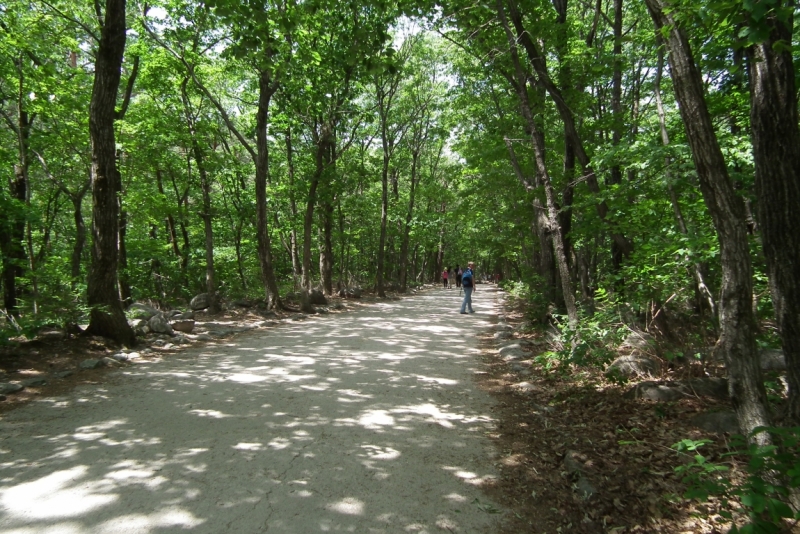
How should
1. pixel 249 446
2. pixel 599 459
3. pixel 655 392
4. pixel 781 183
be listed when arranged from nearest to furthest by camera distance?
pixel 781 183 < pixel 599 459 < pixel 249 446 < pixel 655 392

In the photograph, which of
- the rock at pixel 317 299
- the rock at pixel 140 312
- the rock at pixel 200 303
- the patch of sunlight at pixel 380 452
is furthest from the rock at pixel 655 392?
the rock at pixel 200 303

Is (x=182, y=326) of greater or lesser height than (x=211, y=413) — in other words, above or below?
above

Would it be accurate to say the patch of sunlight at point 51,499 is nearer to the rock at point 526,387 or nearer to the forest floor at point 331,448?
the forest floor at point 331,448

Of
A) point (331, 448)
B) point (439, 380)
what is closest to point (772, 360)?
point (439, 380)

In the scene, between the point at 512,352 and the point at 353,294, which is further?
the point at 353,294

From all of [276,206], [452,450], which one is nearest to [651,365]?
[452,450]

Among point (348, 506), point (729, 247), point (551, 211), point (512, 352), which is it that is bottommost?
point (348, 506)

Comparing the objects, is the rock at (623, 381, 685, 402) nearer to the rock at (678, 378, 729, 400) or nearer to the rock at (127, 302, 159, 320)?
the rock at (678, 378, 729, 400)

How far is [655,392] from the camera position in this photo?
4.71 m

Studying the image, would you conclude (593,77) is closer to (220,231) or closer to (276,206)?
(276,206)

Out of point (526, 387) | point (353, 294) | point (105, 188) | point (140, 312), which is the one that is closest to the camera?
point (526, 387)

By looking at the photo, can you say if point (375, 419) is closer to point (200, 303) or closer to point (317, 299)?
→ point (317, 299)

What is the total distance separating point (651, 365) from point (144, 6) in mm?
15255

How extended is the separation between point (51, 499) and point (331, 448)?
198cm
